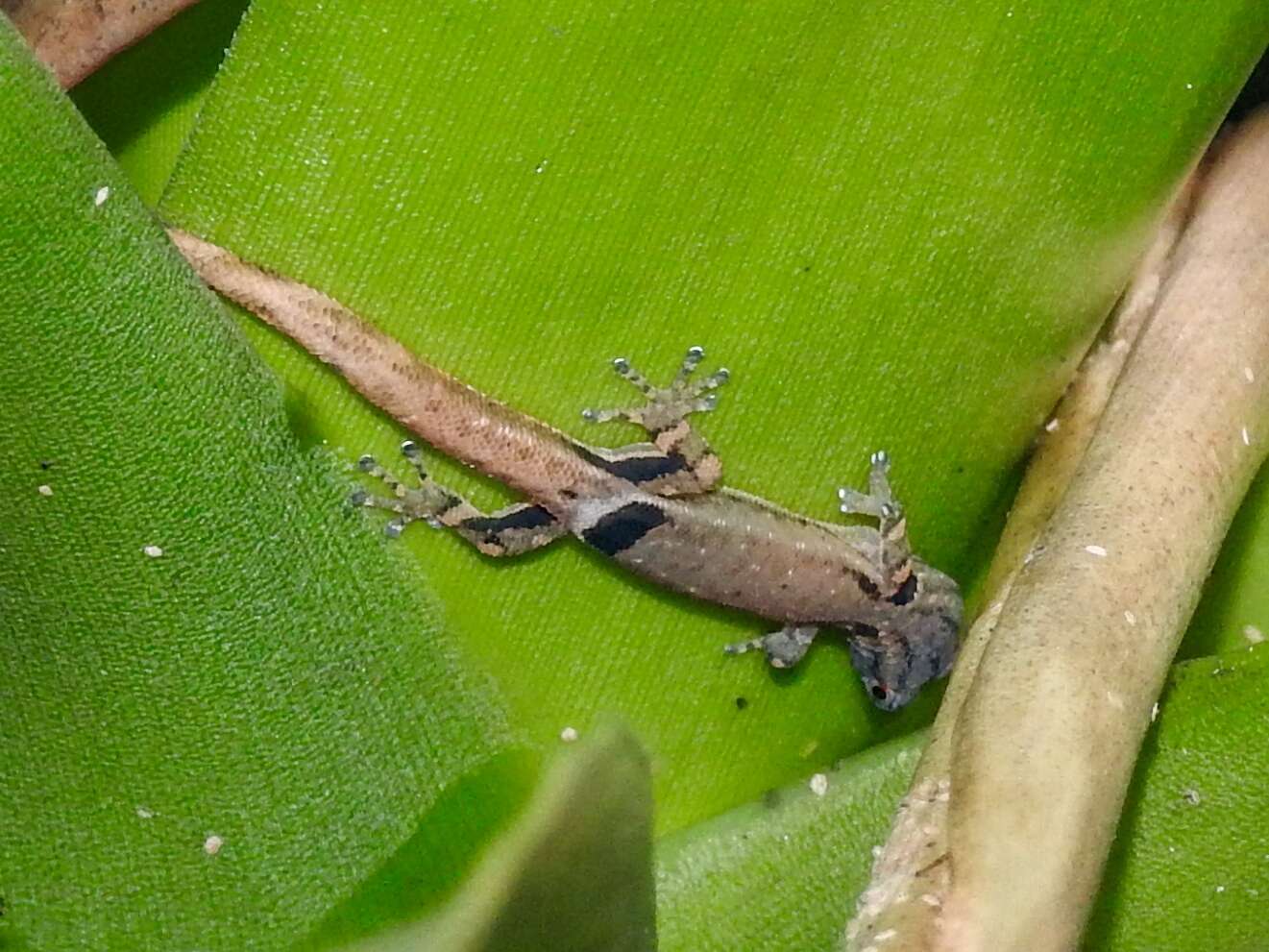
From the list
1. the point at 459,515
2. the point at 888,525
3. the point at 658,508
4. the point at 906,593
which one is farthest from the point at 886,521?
the point at 459,515

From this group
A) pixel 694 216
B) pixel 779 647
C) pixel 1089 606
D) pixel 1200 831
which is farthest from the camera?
pixel 779 647

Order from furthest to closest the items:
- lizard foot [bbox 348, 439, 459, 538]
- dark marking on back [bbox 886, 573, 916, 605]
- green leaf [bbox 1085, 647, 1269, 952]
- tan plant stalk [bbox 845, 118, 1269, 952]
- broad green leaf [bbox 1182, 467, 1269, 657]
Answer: dark marking on back [bbox 886, 573, 916, 605], broad green leaf [bbox 1182, 467, 1269, 657], lizard foot [bbox 348, 439, 459, 538], green leaf [bbox 1085, 647, 1269, 952], tan plant stalk [bbox 845, 118, 1269, 952]

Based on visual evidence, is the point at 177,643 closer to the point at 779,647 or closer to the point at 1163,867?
the point at 779,647

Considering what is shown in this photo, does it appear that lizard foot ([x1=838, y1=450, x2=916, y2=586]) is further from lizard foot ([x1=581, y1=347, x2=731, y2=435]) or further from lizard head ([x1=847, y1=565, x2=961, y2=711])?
lizard foot ([x1=581, y1=347, x2=731, y2=435])

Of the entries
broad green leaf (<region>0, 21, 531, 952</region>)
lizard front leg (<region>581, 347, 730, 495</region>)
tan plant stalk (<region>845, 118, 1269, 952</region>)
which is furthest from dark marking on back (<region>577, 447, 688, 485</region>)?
tan plant stalk (<region>845, 118, 1269, 952</region>)

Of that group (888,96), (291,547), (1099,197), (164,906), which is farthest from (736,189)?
(164,906)

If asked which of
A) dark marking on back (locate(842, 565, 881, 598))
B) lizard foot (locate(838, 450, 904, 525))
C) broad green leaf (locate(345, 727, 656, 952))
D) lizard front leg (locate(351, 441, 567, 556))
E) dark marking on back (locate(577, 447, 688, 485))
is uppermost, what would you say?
lizard foot (locate(838, 450, 904, 525))
